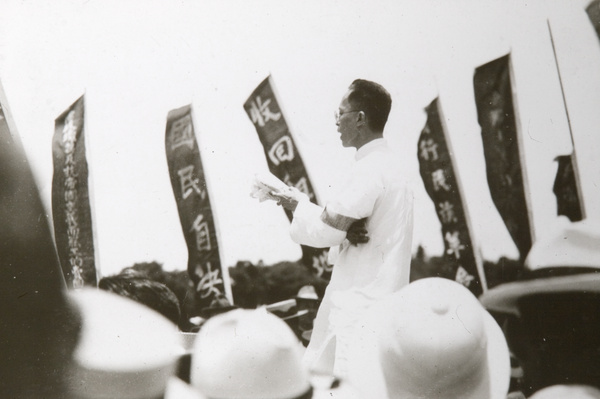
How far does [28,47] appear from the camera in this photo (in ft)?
8.27

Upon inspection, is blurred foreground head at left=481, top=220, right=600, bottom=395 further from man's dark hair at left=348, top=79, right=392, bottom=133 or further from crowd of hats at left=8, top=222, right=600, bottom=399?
man's dark hair at left=348, top=79, right=392, bottom=133

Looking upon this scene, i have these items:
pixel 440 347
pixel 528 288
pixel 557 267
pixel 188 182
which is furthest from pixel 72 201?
pixel 557 267

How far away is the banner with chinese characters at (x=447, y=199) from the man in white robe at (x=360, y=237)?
0.39 ft

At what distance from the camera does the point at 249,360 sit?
2.13m

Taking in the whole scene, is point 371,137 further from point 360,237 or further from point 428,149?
point 360,237

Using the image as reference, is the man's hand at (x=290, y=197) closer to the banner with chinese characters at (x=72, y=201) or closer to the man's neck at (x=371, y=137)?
the man's neck at (x=371, y=137)

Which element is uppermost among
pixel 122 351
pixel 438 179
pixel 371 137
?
pixel 371 137

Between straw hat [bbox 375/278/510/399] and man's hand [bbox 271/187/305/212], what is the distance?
53 cm

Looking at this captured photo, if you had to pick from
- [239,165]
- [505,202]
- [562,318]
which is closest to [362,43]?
[239,165]

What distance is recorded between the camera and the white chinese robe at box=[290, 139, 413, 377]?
2.10 metres

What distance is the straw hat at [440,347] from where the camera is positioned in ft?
6.55

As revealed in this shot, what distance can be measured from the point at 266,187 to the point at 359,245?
47 cm

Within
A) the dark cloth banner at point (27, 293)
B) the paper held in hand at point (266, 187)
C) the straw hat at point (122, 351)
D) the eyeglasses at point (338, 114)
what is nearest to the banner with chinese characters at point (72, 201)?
the dark cloth banner at point (27, 293)

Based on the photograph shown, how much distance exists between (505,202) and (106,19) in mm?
1946
